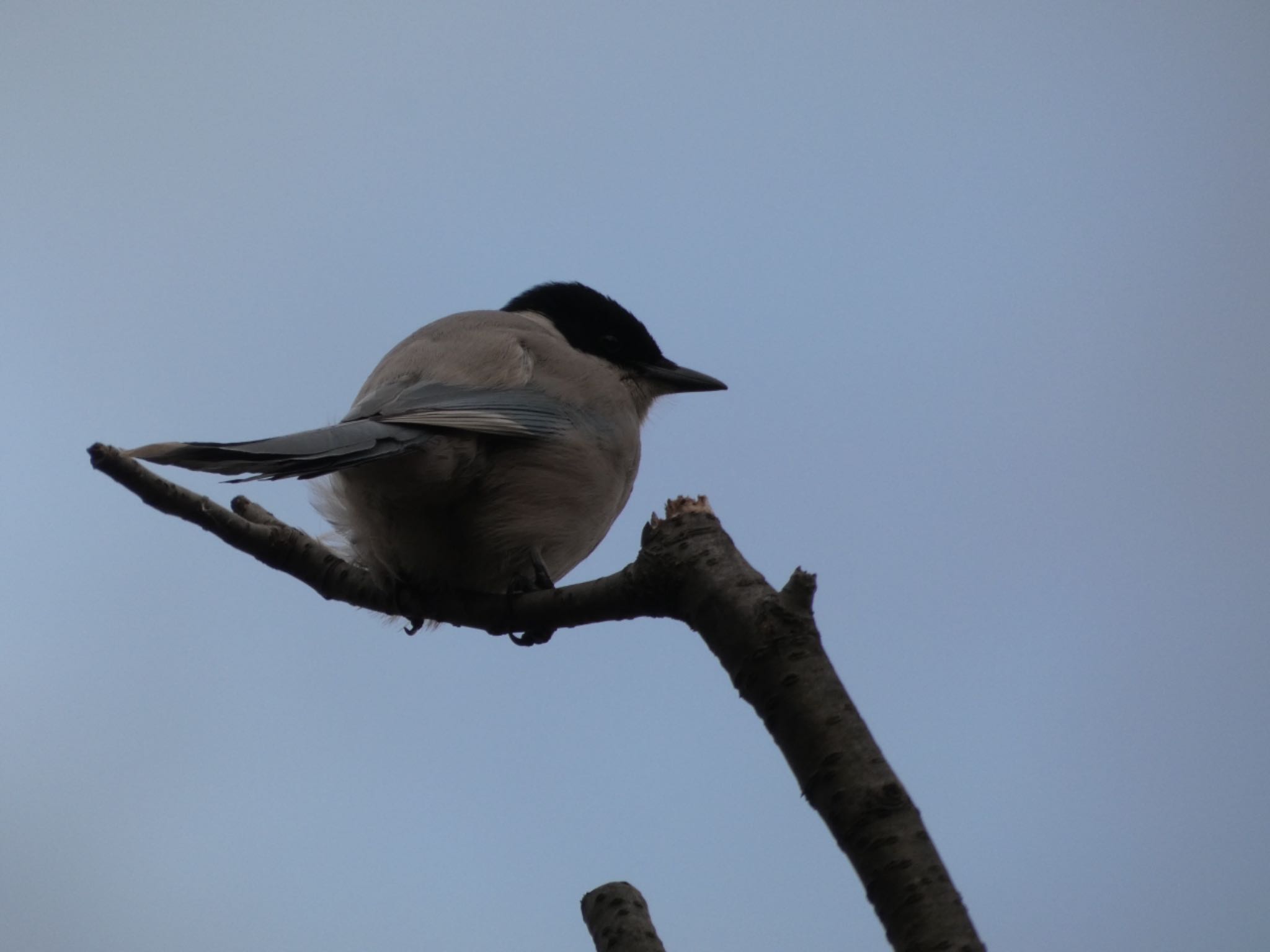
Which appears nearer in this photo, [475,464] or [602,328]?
[475,464]

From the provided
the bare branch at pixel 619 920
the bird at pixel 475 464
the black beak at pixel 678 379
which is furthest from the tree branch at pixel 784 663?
the black beak at pixel 678 379

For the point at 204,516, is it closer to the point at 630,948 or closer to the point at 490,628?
the point at 490,628

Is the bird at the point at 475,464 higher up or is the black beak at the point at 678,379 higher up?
the black beak at the point at 678,379

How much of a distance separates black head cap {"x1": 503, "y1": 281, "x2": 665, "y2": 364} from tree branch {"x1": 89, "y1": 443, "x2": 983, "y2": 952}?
7.49 ft

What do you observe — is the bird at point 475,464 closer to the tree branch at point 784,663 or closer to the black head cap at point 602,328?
the tree branch at point 784,663

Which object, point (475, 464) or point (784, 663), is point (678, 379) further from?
point (784, 663)

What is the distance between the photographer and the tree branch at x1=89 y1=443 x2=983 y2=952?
177 cm

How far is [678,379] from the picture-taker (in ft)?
16.9

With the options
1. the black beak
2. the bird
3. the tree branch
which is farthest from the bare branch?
the black beak

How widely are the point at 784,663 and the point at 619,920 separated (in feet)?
2.88

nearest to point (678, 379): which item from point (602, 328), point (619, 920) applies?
point (602, 328)

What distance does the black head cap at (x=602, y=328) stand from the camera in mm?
5180

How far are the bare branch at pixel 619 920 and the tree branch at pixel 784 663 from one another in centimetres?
3

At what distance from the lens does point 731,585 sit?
2.27 m
